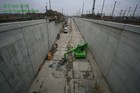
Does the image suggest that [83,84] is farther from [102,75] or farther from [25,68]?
[25,68]


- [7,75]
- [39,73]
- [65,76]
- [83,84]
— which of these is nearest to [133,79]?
[83,84]

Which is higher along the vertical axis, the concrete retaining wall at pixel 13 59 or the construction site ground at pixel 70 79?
the concrete retaining wall at pixel 13 59

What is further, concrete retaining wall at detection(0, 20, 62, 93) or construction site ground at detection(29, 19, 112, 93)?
construction site ground at detection(29, 19, 112, 93)

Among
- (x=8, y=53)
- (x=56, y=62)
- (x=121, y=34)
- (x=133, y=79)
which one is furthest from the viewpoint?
(x=56, y=62)

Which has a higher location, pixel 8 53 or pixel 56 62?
pixel 8 53

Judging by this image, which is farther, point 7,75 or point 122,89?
point 122,89

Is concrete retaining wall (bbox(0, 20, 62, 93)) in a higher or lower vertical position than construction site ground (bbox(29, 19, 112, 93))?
higher

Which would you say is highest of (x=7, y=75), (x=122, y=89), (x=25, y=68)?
Answer: (x=7, y=75)

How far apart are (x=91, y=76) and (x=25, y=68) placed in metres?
3.66

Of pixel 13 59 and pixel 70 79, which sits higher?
pixel 13 59

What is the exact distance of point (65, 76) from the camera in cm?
459

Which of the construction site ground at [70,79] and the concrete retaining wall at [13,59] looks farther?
the construction site ground at [70,79]

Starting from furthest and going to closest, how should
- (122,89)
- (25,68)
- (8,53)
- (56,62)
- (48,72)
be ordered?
(56,62) → (48,72) → (25,68) → (122,89) → (8,53)

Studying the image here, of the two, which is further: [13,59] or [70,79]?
[70,79]
